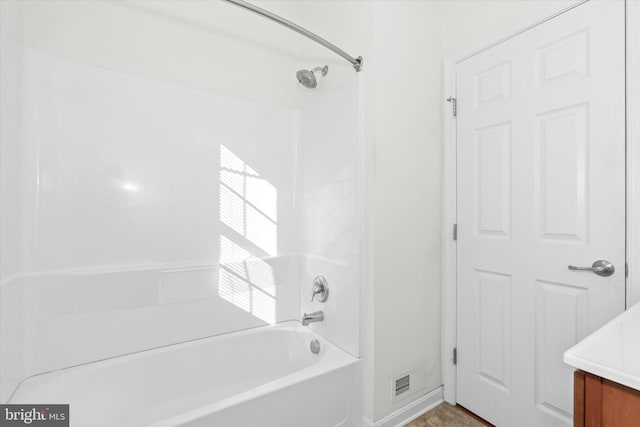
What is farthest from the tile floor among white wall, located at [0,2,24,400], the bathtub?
white wall, located at [0,2,24,400]

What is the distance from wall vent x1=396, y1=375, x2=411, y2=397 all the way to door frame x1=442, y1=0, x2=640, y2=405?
30 cm

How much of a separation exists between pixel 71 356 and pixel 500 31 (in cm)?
272

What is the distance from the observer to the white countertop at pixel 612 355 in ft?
2.05

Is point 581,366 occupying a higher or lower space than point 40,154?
lower

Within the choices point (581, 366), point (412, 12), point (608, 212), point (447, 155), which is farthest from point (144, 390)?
point (412, 12)

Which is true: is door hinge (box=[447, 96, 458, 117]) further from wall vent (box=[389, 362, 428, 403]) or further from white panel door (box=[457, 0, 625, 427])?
wall vent (box=[389, 362, 428, 403])

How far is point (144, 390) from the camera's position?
157 cm

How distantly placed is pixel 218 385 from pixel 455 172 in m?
1.90

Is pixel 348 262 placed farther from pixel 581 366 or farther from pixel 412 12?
pixel 412 12

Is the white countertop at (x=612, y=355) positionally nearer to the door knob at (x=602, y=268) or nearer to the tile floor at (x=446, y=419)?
the door knob at (x=602, y=268)

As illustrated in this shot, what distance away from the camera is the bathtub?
1.29 metres

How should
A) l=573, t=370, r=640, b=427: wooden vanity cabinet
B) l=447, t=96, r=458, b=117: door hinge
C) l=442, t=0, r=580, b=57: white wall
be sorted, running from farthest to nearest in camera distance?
l=447, t=96, r=458, b=117: door hinge < l=442, t=0, r=580, b=57: white wall < l=573, t=370, r=640, b=427: wooden vanity cabinet

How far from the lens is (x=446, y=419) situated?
167 centimetres

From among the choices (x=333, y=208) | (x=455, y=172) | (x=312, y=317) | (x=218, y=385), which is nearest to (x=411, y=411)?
(x=312, y=317)
